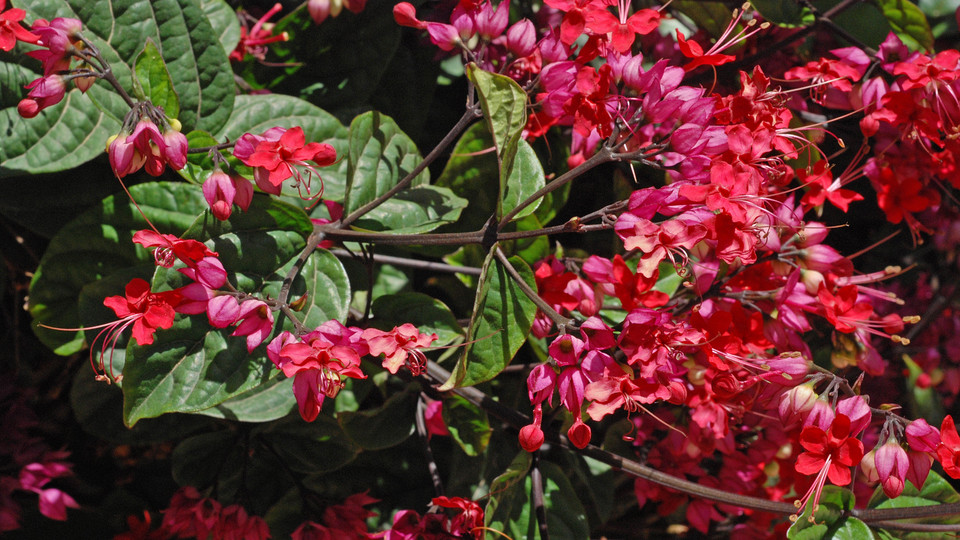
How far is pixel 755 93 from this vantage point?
0.98 metres

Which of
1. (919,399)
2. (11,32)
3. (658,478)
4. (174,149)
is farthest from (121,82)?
(919,399)

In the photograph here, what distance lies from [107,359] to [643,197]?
867 millimetres

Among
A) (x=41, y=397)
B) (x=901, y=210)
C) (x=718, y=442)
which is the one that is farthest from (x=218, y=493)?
(x=901, y=210)

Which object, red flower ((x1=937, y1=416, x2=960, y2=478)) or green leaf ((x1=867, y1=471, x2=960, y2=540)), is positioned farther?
green leaf ((x1=867, y1=471, x2=960, y2=540))

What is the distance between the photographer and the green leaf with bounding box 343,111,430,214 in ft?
3.63

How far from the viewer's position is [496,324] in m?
1.00

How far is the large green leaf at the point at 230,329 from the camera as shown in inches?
36.9

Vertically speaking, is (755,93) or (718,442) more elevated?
(755,93)

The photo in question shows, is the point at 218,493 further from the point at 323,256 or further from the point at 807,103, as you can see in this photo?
the point at 807,103

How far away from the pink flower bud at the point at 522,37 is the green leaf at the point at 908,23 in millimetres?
781

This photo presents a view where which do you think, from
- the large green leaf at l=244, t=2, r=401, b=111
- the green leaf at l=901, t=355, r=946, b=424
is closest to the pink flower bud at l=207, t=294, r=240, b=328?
the large green leaf at l=244, t=2, r=401, b=111

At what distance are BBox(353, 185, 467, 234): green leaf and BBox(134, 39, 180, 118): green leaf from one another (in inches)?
13.0

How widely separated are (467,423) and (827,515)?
0.59m

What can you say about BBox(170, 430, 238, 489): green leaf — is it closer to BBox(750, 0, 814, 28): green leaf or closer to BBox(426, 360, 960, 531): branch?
BBox(426, 360, 960, 531): branch
